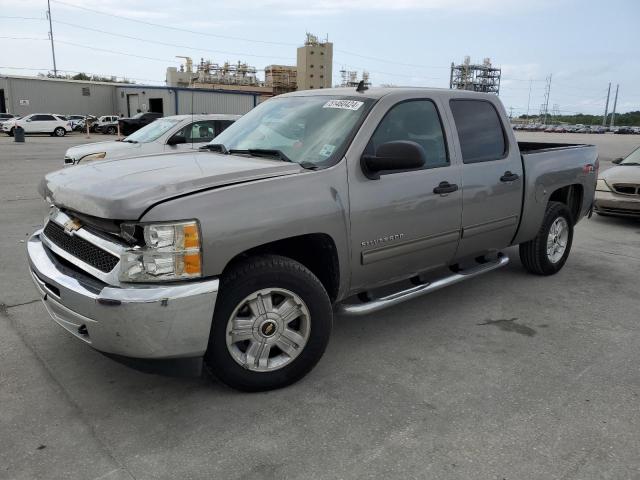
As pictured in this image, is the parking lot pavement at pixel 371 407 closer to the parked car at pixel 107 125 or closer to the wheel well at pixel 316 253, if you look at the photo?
the wheel well at pixel 316 253

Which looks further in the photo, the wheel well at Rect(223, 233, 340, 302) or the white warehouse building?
the white warehouse building

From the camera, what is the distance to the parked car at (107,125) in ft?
133

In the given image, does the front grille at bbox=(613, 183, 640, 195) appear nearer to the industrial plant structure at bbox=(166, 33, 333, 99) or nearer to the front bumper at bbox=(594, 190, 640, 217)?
the front bumper at bbox=(594, 190, 640, 217)

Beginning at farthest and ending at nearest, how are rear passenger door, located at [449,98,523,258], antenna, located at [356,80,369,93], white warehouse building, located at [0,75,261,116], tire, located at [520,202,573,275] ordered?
white warehouse building, located at [0,75,261,116] < tire, located at [520,202,573,275] < rear passenger door, located at [449,98,523,258] < antenna, located at [356,80,369,93]

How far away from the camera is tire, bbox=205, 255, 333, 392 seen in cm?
288

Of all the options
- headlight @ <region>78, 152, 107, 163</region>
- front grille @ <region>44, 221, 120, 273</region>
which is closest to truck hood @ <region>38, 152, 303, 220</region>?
front grille @ <region>44, 221, 120, 273</region>

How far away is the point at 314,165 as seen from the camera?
3.34 meters

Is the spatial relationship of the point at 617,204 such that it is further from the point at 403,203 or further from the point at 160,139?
the point at 160,139

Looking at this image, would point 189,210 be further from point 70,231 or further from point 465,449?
point 465,449

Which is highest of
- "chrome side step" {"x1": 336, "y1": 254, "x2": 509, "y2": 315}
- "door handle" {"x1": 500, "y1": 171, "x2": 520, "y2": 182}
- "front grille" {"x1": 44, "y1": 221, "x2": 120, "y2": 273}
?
"door handle" {"x1": 500, "y1": 171, "x2": 520, "y2": 182}

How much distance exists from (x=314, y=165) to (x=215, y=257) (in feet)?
3.13

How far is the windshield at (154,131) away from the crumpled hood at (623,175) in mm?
7578

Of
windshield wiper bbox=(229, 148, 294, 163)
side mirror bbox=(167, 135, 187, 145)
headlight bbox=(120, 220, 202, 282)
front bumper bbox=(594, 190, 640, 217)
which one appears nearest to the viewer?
headlight bbox=(120, 220, 202, 282)

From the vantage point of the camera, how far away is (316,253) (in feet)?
11.2
